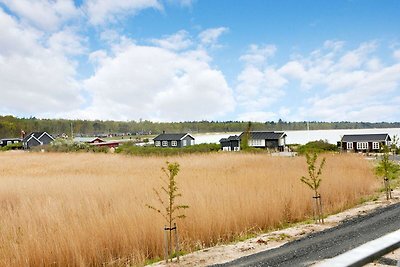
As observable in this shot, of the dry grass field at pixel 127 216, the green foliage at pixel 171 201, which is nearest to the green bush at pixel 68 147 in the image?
the dry grass field at pixel 127 216

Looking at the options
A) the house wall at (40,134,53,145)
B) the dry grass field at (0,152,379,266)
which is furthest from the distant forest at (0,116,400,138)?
the dry grass field at (0,152,379,266)

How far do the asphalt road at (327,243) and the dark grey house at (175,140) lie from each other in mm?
49726

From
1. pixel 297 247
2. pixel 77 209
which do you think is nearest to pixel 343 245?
pixel 297 247

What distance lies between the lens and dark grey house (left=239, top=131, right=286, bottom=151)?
53.9 m

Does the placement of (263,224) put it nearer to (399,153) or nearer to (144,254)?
(144,254)

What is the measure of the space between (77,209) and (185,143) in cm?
5046

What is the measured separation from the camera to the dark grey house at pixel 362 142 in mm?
46938

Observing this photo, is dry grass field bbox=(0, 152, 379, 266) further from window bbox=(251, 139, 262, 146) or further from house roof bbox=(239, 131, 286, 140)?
window bbox=(251, 139, 262, 146)

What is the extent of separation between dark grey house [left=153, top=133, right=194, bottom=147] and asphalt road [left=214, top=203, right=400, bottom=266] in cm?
4973

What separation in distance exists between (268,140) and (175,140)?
52.5 ft

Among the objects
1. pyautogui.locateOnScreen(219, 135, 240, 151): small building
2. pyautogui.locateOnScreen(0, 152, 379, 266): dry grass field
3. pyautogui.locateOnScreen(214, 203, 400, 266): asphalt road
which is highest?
pyautogui.locateOnScreen(219, 135, 240, 151): small building

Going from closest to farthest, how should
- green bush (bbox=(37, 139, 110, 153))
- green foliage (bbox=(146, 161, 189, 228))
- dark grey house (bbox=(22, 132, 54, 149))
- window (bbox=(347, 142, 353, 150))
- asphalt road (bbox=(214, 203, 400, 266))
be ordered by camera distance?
1. asphalt road (bbox=(214, 203, 400, 266))
2. green foliage (bbox=(146, 161, 189, 228))
3. green bush (bbox=(37, 139, 110, 153))
4. window (bbox=(347, 142, 353, 150))
5. dark grey house (bbox=(22, 132, 54, 149))

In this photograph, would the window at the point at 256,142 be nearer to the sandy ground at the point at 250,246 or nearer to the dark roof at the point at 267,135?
the dark roof at the point at 267,135

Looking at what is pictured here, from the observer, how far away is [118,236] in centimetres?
654
